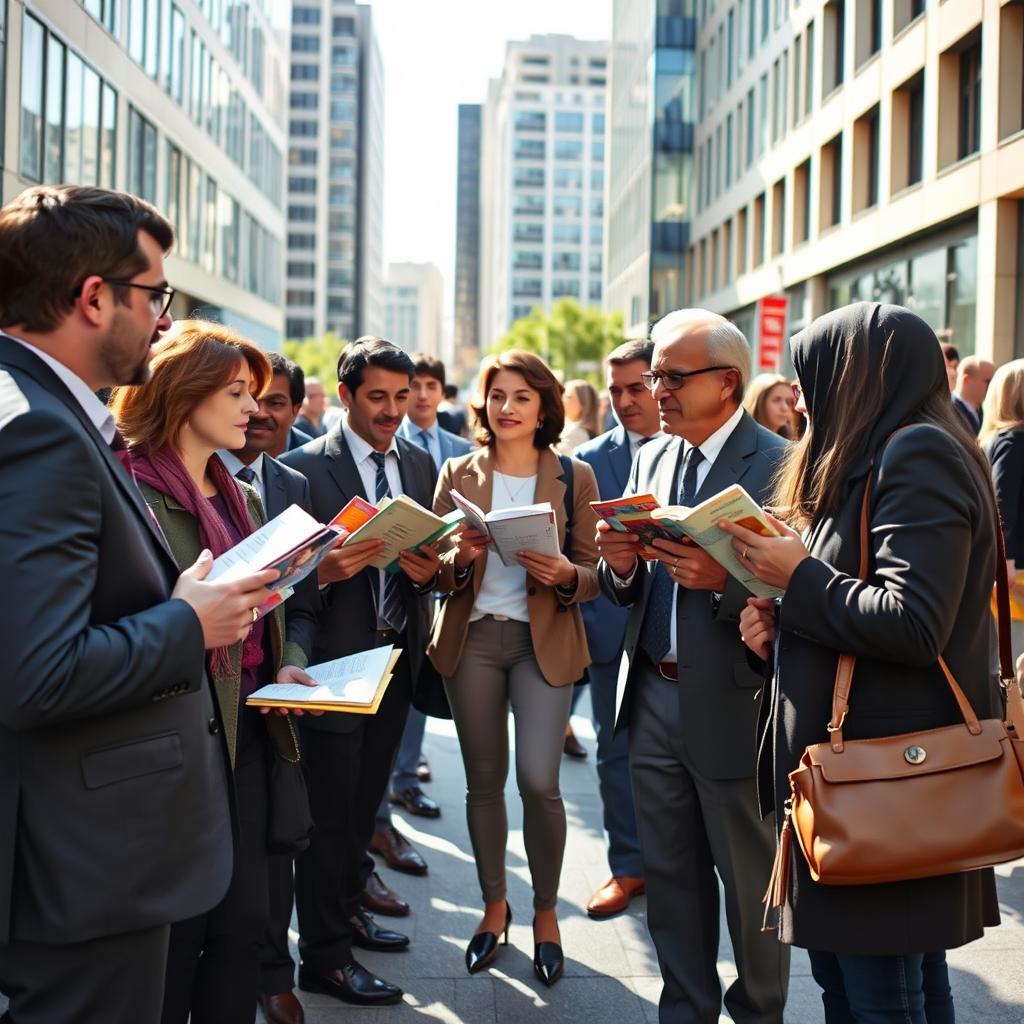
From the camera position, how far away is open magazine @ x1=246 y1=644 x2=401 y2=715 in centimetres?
315

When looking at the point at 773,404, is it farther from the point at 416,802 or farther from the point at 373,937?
the point at 373,937

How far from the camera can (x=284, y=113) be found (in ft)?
177

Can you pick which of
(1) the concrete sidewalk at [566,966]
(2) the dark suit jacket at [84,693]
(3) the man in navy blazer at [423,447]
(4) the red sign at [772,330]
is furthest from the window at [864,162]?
(2) the dark suit jacket at [84,693]

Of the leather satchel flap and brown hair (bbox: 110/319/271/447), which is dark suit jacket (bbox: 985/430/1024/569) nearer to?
the leather satchel flap

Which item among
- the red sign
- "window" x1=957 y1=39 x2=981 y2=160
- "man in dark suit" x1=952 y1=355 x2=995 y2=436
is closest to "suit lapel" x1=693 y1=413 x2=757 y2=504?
Answer: "man in dark suit" x1=952 y1=355 x2=995 y2=436

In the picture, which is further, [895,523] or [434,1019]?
[434,1019]

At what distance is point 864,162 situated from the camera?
84.3 feet

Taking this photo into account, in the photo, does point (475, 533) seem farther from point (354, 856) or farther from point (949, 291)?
point (949, 291)

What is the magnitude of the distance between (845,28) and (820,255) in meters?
5.04

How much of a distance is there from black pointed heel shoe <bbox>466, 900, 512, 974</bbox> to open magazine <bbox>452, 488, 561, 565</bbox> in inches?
60.4

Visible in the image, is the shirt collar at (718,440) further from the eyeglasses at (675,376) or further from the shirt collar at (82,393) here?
the shirt collar at (82,393)

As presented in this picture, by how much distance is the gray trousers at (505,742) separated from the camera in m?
4.75

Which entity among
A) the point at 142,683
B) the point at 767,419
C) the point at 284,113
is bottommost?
the point at 142,683

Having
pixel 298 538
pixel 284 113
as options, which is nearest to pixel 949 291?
pixel 298 538
